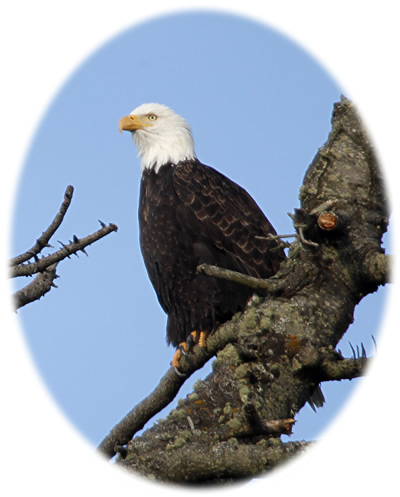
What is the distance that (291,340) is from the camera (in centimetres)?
348

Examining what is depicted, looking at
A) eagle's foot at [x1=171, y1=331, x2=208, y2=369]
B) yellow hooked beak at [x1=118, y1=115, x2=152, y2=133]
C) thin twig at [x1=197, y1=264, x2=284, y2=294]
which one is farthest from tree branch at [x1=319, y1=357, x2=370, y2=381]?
yellow hooked beak at [x1=118, y1=115, x2=152, y2=133]

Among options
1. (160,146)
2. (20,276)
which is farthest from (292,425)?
(160,146)

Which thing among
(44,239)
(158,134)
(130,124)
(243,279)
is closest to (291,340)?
(243,279)

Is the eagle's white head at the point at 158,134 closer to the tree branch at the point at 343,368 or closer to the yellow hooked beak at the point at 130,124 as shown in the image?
the yellow hooked beak at the point at 130,124

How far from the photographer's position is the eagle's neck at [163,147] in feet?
21.9

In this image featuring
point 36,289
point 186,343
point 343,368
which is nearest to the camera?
point 343,368

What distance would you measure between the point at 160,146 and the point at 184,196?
45.6 inches

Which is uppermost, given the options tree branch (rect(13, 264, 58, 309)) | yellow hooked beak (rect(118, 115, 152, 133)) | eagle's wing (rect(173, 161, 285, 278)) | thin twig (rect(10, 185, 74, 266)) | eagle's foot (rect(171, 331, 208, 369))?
yellow hooked beak (rect(118, 115, 152, 133))

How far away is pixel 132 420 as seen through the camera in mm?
3584

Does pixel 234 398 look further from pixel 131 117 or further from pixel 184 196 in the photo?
pixel 131 117

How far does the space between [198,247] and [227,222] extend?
0.36m

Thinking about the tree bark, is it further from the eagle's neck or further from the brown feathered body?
the eagle's neck

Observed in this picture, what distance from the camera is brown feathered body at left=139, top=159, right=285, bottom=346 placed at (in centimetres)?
566

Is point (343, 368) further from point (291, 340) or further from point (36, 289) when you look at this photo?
point (36, 289)
